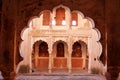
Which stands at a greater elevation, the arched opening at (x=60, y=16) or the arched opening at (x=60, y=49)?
the arched opening at (x=60, y=16)

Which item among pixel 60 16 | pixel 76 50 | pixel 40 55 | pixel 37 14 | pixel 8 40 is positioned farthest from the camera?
Answer: pixel 76 50

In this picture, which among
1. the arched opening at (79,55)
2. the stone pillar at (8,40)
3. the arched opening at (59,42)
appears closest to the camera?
the stone pillar at (8,40)

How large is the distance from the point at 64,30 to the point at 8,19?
15290 mm

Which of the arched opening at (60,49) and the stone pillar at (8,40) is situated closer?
the stone pillar at (8,40)

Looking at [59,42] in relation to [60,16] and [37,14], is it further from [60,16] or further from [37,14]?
[37,14]

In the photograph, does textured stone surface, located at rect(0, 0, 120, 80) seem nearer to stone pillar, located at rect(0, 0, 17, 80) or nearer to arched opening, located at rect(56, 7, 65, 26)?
stone pillar, located at rect(0, 0, 17, 80)

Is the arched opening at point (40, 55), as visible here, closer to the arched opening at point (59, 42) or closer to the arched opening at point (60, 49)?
the arched opening at point (59, 42)

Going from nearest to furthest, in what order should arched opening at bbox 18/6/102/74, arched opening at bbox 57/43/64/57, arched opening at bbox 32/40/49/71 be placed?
arched opening at bbox 18/6/102/74
arched opening at bbox 32/40/49/71
arched opening at bbox 57/43/64/57

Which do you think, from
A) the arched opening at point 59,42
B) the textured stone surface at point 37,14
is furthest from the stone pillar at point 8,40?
the arched opening at point 59,42

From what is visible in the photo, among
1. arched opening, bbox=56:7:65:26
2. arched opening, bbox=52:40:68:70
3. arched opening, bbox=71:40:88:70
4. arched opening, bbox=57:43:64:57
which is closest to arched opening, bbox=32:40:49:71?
arched opening, bbox=52:40:68:70

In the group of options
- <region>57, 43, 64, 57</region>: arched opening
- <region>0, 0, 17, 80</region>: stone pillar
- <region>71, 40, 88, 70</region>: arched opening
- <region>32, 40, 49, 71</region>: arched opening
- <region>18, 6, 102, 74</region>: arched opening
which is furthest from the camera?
<region>57, 43, 64, 57</region>: arched opening

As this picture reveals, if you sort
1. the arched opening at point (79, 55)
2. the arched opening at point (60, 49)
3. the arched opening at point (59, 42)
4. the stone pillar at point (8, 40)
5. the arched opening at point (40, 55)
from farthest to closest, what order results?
1. the arched opening at point (60, 49)
2. the arched opening at point (79, 55)
3. the arched opening at point (40, 55)
4. the arched opening at point (59, 42)
5. the stone pillar at point (8, 40)

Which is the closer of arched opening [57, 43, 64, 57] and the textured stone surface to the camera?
the textured stone surface

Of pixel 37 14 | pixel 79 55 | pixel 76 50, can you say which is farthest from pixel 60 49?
pixel 37 14
